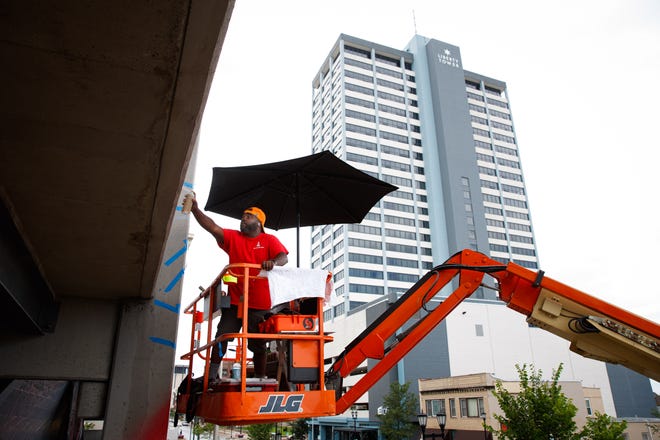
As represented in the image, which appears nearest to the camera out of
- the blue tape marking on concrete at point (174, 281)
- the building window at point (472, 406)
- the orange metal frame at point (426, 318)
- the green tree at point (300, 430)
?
the orange metal frame at point (426, 318)

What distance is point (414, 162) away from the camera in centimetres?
8950

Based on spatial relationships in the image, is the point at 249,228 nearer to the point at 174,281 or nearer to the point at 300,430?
the point at 174,281

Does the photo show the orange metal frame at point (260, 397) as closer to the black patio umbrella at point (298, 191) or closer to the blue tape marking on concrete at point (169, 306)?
the blue tape marking on concrete at point (169, 306)

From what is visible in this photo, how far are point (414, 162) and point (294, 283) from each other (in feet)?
286

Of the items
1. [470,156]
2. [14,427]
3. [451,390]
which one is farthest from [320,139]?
[14,427]

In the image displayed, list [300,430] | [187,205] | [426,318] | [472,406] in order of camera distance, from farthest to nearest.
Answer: [300,430] → [472,406] → [426,318] → [187,205]

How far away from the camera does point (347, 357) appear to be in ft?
20.1

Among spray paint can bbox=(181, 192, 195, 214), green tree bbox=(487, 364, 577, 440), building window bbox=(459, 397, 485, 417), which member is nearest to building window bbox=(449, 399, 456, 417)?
building window bbox=(459, 397, 485, 417)

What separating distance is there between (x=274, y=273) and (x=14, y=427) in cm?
618

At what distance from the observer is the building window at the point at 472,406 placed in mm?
36625

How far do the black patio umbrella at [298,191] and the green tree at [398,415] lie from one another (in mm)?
36727

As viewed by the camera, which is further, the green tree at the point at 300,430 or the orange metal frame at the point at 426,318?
the green tree at the point at 300,430

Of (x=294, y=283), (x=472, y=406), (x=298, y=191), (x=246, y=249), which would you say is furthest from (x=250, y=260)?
(x=472, y=406)

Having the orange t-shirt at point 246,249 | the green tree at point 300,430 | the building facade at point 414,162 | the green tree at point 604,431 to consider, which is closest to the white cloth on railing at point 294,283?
the orange t-shirt at point 246,249
